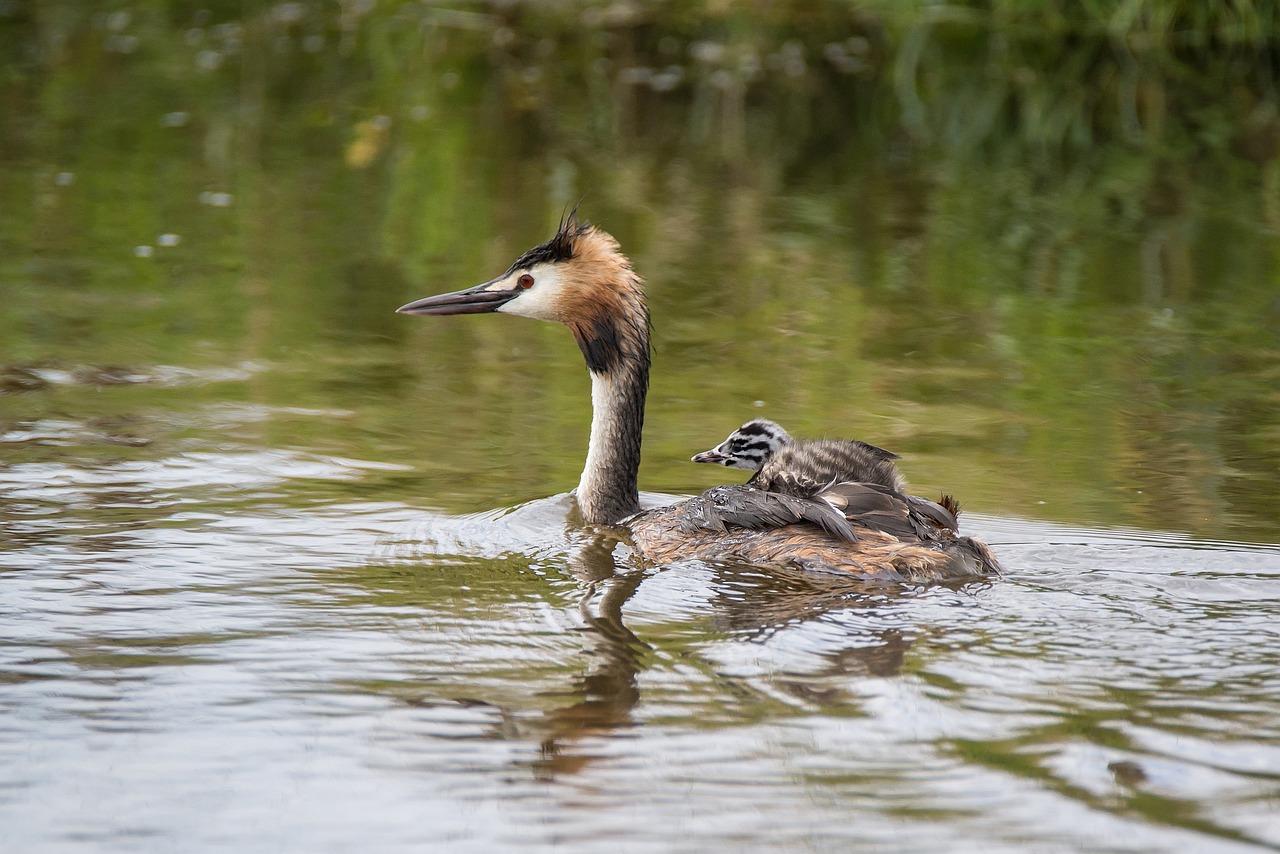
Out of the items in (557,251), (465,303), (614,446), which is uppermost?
(557,251)

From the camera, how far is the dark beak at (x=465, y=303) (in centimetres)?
697

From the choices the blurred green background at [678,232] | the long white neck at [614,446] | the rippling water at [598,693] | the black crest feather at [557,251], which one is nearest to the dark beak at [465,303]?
the black crest feather at [557,251]

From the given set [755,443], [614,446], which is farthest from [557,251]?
[755,443]

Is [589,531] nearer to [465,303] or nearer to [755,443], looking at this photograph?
[755,443]

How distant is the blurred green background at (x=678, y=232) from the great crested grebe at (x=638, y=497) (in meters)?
0.38

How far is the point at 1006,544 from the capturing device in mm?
6125

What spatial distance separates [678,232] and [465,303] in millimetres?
4888

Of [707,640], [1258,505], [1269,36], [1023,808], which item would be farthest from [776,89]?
[1023,808]

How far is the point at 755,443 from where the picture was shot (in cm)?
669

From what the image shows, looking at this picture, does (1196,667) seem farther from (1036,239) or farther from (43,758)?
(1036,239)

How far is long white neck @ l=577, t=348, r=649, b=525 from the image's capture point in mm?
6734

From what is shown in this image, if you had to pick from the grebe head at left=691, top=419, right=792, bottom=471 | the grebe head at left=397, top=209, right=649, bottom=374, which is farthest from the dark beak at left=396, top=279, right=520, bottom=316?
the grebe head at left=691, top=419, right=792, bottom=471

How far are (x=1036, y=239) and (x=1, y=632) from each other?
817 centimetres

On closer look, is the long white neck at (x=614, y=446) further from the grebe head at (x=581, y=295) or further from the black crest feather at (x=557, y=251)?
the black crest feather at (x=557, y=251)
